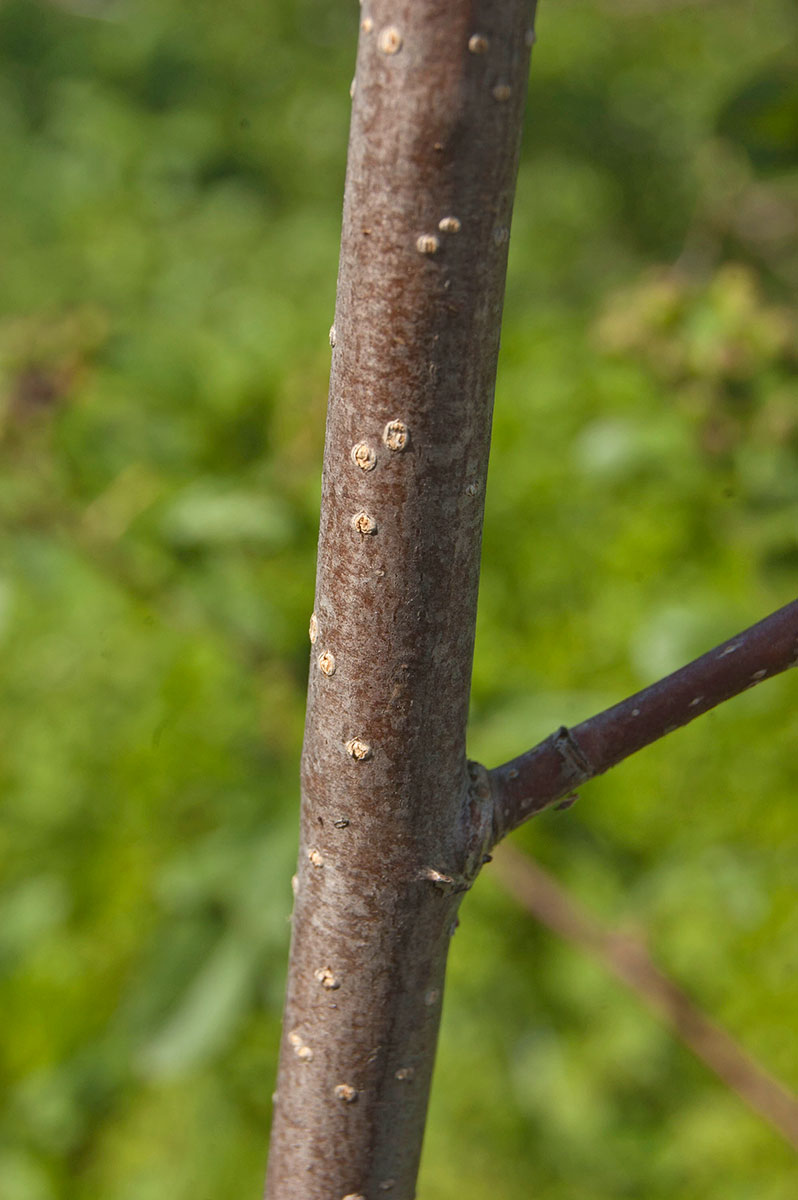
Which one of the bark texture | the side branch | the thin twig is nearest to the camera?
the bark texture

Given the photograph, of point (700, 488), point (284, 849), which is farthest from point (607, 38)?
point (284, 849)

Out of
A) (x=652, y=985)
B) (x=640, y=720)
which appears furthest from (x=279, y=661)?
(x=640, y=720)

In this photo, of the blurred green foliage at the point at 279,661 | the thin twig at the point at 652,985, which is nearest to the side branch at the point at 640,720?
the blurred green foliage at the point at 279,661

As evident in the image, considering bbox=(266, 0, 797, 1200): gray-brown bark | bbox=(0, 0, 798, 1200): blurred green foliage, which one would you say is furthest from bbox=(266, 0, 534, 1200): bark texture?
bbox=(0, 0, 798, 1200): blurred green foliage

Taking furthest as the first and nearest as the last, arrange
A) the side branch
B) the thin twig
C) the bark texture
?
the thin twig → the side branch → the bark texture

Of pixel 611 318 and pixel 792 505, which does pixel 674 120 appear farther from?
pixel 792 505

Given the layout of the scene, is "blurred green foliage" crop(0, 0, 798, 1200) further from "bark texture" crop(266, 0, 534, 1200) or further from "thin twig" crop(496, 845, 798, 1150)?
"bark texture" crop(266, 0, 534, 1200)
